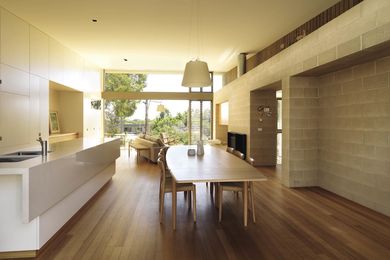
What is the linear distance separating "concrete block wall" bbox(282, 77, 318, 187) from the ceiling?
50.4 inches

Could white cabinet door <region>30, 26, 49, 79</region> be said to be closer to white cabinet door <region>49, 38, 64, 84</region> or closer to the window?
white cabinet door <region>49, 38, 64, 84</region>

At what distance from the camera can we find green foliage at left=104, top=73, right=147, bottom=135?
9.50 meters

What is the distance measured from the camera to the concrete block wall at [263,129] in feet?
20.9

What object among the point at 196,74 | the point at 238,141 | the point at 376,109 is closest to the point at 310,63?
the point at 376,109

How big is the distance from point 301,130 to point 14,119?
518cm

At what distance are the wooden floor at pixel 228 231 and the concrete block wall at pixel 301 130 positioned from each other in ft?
1.79

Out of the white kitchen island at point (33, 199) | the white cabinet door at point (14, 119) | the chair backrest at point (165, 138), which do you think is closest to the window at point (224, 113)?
the chair backrest at point (165, 138)

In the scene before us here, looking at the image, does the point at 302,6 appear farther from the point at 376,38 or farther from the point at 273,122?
the point at 273,122

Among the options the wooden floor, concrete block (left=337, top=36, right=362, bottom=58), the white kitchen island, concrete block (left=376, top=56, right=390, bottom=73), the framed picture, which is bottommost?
the wooden floor

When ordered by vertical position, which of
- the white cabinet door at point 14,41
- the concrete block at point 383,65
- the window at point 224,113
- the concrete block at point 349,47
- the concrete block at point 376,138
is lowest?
the concrete block at point 376,138

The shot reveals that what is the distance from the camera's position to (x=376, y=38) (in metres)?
2.58

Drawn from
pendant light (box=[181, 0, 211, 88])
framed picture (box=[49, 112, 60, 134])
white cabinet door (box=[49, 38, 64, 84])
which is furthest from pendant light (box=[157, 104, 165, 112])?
pendant light (box=[181, 0, 211, 88])

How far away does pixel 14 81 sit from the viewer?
14.1 feet

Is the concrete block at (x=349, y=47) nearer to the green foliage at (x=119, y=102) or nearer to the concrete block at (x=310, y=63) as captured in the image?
the concrete block at (x=310, y=63)
